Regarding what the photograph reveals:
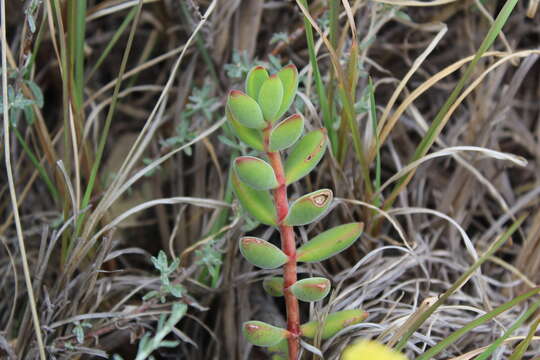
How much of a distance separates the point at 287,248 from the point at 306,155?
128 mm

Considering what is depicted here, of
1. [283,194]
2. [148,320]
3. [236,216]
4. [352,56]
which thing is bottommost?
[148,320]

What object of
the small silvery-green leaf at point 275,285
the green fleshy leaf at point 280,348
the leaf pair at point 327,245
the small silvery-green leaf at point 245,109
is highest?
the small silvery-green leaf at point 245,109

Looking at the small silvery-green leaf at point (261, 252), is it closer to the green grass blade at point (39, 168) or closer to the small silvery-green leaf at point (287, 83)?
the small silvery-green leaf at point (287, 83)

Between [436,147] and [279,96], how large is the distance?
1.86 ft

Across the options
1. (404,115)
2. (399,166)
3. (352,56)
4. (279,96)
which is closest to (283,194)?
(279,96)

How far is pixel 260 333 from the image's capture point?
2.68ft

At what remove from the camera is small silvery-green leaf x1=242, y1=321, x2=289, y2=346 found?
811 millimetres

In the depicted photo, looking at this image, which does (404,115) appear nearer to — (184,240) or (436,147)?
(436,147)

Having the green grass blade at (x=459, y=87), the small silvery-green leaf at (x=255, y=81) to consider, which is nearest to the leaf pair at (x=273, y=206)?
the small silvery-green leaf at (x=255, y=81)

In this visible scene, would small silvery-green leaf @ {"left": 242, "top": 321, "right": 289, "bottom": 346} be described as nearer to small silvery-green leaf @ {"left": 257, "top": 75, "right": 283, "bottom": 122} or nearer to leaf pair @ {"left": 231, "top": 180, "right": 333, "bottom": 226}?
leaf pair @ {"left": 231, "top": 180, "right": 333, "bottom": 226}

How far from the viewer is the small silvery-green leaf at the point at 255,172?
771 millimetres

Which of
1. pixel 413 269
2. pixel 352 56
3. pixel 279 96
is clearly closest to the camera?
pixel 279 96

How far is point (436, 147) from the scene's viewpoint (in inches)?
48.9

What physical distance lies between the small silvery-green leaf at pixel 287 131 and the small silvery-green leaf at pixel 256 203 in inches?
3.2
